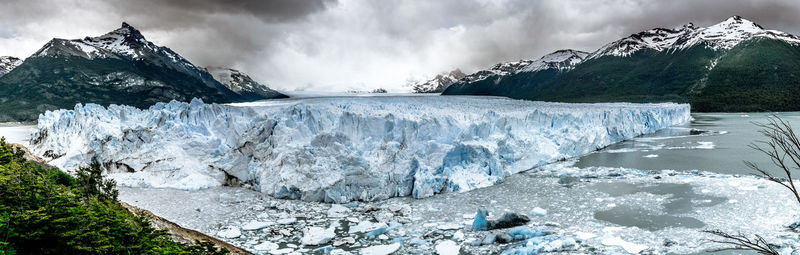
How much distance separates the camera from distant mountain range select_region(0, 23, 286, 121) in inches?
2424

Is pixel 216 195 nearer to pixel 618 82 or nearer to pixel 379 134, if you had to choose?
pixel 379 134

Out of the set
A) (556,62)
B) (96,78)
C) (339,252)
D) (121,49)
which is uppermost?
(121,49)

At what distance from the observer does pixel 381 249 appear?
24.8 feet

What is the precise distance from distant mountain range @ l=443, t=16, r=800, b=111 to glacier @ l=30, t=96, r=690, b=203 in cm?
5972

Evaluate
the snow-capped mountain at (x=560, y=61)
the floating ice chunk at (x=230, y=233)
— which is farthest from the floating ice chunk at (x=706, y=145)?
the snow-capped mountain at (x=560, y=61)

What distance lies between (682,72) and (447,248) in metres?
94.3

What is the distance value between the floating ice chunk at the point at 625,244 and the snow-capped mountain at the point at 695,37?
107556 millimetres

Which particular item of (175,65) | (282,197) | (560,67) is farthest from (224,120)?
(560,67)

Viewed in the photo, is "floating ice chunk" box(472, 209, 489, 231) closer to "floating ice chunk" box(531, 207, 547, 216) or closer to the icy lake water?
the icy lake water

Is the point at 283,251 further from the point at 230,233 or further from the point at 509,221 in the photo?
the point at 509,221

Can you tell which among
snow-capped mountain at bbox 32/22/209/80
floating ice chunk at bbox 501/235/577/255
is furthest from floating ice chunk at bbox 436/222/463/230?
snow-capped mountain at bbox 32/22/209/80

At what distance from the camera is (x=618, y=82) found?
88125mm

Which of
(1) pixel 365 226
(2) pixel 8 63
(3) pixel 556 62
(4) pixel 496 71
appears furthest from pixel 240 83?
(1) pixel 365 226

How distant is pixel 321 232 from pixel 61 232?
4.66m
